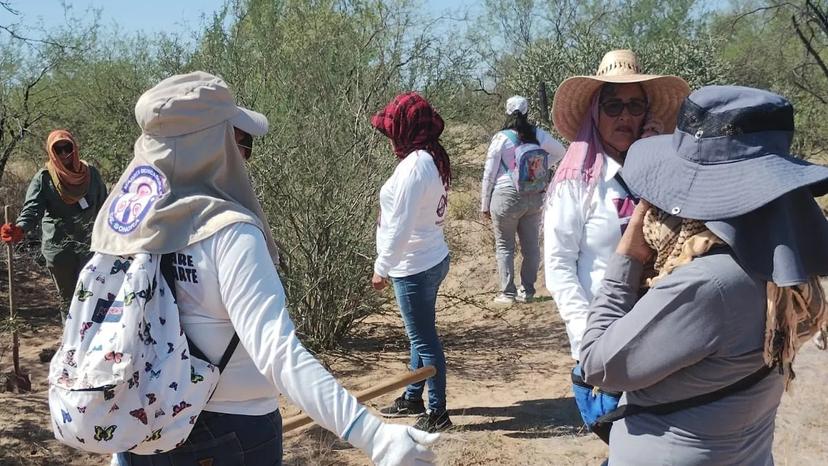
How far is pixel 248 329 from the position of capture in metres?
1.60

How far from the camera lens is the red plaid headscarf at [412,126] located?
147 inches

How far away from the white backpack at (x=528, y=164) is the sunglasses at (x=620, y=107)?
4.04 m

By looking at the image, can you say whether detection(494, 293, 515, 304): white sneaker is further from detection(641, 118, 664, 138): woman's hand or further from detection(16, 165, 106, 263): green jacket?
detection(641, 118, 664, 138): woman's hand

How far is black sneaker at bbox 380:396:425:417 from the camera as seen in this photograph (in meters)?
4.22

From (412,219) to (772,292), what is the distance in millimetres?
2243

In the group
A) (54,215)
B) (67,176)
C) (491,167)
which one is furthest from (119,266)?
(491,167)

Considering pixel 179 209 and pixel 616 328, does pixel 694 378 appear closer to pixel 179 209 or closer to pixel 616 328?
pixel 616 328

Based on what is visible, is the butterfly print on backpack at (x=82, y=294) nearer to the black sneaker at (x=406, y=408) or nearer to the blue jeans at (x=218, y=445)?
the blue jeans at (x=218, y=445)

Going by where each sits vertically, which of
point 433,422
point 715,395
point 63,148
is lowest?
point 433,422

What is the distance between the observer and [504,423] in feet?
14.5

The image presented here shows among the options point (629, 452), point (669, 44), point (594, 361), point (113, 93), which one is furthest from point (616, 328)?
point (669, 44)

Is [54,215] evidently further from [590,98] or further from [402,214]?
[590,98]

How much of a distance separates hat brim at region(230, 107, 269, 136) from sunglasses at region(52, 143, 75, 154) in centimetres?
438

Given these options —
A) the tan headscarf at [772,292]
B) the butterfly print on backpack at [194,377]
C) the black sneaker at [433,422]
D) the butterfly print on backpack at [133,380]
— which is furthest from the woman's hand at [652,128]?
the black sneaker at [433,422]
